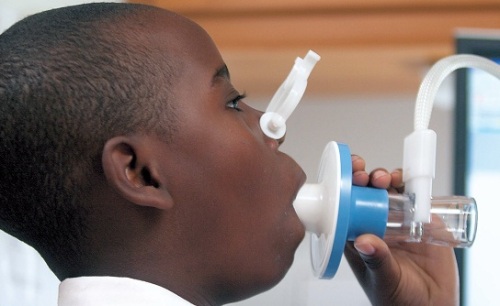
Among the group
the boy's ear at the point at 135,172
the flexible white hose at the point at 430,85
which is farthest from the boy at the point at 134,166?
the flexible white hose at the point at 430,85

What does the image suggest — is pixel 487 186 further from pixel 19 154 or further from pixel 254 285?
pixel 19 154

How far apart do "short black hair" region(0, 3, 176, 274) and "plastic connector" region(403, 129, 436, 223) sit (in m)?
0.23

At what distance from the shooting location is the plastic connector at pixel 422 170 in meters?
0.67

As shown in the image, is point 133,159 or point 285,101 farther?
point 285,101

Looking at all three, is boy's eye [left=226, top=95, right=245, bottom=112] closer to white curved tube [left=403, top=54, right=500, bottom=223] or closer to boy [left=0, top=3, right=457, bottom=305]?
boy [left=0, top=3, right=457, bottom=305]

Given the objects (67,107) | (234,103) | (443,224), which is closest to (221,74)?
(234,103)

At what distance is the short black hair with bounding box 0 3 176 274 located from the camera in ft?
1.95

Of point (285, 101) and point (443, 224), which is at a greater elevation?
point (285, 101)

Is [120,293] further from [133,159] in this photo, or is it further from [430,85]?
[430,85]

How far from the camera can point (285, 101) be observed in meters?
0.71

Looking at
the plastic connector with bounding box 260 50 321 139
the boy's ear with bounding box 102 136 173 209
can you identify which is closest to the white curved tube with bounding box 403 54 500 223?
the plastic connector with bounding box 260 50 321 139

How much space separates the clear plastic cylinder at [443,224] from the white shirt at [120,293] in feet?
0.77

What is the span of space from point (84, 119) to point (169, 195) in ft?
0.31

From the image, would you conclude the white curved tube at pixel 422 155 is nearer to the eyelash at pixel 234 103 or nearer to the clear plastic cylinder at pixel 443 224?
the clear plastic cylinder at pixel 443 224
